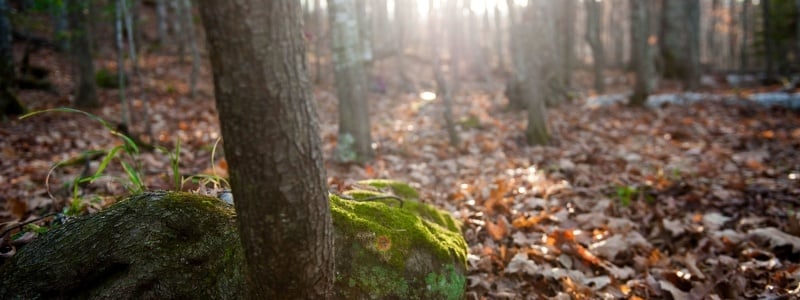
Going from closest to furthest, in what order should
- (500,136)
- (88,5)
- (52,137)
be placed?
(52,137)
(500,136)
(88,5)

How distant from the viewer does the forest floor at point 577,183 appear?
2.94m

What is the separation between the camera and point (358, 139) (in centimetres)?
605

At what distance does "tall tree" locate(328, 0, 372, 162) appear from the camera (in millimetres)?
5727

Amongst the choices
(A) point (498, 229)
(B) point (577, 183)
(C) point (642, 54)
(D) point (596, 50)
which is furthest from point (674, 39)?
(A) point (498, 229)

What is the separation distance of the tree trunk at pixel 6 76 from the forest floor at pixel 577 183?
458mm

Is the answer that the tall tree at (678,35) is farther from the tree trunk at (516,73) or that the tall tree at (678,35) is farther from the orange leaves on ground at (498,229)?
the orange leaves on ground at (498,229)

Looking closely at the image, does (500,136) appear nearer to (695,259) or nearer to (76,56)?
(695,259)

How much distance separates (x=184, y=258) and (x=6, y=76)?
8.53 meters

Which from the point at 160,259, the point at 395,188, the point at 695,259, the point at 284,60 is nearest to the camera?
the point at 284,60

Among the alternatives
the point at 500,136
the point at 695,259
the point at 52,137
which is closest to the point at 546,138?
the point at 500,136

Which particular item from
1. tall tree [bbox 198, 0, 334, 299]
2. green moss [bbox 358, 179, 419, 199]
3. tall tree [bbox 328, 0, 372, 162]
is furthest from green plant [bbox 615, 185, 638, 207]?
tall tree [bbox 198, 0, 334, 299]

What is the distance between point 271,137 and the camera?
132cm

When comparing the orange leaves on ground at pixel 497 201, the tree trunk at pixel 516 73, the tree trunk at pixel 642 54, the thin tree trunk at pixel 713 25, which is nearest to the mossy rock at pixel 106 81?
the tree trunk at pixel 516 73

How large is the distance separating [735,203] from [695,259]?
1422 mm
